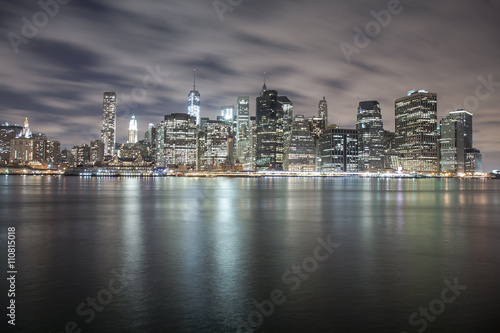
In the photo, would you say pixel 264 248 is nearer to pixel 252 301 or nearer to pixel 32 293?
pixel 252 301

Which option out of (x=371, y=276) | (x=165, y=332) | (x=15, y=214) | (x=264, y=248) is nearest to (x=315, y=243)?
(x=264, y=248)

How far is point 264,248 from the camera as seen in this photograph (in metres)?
27.0

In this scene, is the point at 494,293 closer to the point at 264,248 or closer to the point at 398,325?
the point at 398,325

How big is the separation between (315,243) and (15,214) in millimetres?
37548

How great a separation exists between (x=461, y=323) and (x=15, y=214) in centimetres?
4886

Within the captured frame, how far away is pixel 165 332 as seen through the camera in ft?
42.4

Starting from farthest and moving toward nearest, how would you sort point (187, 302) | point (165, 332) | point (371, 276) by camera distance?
point (371, 276) → point (187, 302) → point (165, 332)

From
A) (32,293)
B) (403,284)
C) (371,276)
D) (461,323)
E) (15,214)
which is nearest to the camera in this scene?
(461,323)

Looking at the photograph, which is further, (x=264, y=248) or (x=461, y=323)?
(x=264, y=248)
